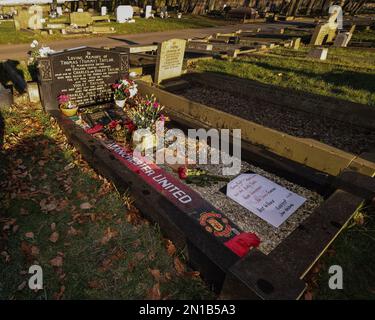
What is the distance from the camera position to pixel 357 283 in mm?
3715

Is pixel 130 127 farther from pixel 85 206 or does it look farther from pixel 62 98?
pixel 62 98

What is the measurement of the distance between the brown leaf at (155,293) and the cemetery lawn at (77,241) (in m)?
0.01

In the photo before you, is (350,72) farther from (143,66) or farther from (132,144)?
(132,144)

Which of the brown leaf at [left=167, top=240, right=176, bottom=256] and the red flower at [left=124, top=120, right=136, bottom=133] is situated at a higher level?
the red flower at [left=124, top=120, right=136, bottom=133]

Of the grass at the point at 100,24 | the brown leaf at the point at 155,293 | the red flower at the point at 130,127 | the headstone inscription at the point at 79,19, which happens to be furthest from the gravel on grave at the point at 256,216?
the headstone inscription at the point at 79,19

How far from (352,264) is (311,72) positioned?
33.2 feet

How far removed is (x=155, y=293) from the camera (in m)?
3.66

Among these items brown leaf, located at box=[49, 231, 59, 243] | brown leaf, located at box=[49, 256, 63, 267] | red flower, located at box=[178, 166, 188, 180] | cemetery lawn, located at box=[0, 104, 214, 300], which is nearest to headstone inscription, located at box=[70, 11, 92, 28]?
cemetery lawn, located at box=[0, 104, 214, 300]

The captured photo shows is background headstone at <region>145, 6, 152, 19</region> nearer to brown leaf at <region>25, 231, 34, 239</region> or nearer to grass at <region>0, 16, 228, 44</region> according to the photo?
grass at <region>0, 16, 228, 44</region>

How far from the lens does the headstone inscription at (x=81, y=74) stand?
755cm

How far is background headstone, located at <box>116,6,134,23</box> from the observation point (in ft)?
87.7

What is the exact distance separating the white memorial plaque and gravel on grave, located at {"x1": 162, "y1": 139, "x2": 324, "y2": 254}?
83 mm

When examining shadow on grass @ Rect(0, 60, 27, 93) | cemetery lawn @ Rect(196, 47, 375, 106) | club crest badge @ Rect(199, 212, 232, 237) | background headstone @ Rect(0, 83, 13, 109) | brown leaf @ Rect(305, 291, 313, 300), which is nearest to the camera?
brown leaf @ Rect(305, 291, 313, 300)

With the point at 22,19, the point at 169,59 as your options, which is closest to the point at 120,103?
the point at 169,59
